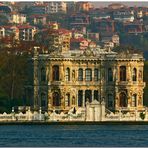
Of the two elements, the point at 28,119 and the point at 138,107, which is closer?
the point at 28,119

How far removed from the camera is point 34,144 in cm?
9038

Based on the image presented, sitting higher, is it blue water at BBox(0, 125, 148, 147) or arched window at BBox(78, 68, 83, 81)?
arched window at BBox(78, 68, 83, 81)

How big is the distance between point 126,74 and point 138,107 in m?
2.80

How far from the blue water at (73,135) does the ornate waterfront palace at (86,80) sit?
9799 millimetres

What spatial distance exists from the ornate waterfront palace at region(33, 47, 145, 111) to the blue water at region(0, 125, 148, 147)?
9.80 m

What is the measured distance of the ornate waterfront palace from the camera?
12335 centimetres

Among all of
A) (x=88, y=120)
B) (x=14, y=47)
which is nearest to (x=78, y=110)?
(x=88, y=120)

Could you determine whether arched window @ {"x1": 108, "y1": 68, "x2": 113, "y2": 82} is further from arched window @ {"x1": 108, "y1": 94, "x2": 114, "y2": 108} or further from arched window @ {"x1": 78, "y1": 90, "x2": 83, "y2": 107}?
arched window @ {"x1": 78, "y1": 90, "x2": 83, "y2": 107}

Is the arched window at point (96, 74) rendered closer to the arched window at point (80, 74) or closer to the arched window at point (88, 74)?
the arched window at point (88, 74)

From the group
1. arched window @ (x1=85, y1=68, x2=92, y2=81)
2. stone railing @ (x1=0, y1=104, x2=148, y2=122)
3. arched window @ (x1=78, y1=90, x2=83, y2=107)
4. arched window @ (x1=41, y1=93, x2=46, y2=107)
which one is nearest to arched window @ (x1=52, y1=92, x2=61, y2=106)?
arched window @ (x1=41, y1=93, x2=46, y2=107)

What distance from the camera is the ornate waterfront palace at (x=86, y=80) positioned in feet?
405

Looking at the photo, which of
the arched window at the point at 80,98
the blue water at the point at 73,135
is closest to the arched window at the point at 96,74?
the arched window at the point at 80,98

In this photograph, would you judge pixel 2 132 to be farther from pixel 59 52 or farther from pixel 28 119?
pixel 59 52

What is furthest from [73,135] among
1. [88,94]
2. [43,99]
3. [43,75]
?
[88,94]
